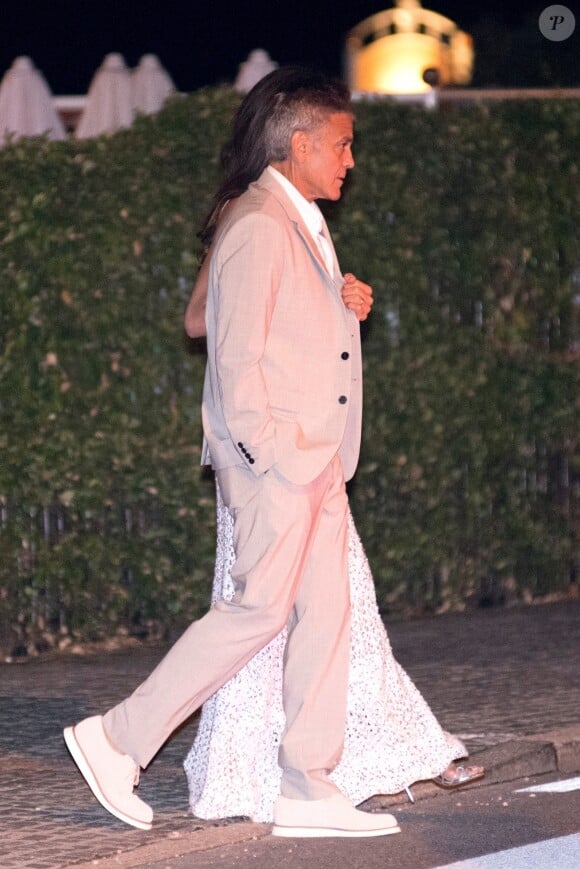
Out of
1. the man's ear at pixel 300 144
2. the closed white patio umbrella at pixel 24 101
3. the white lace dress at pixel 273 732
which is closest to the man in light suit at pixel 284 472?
the man's ear at pixel 300 144

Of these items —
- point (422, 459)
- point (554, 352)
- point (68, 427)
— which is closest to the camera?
point (68, 427)

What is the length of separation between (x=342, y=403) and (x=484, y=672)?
3.08 m

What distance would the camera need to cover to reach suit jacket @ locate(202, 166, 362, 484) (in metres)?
4.75

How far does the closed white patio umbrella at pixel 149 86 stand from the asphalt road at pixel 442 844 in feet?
17.6

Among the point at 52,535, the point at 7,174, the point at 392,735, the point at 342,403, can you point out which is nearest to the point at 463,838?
the point at 392,735

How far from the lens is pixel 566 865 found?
4.84m

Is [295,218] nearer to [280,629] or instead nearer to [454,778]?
[280,629]

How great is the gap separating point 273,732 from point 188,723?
1709 millimetres

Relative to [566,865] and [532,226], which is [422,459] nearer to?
[532,226]

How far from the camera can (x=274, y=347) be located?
15.9 feet

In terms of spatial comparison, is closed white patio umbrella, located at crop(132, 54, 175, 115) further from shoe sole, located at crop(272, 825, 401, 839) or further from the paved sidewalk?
shoe sole, located at crop(272, 825, 401, 839)

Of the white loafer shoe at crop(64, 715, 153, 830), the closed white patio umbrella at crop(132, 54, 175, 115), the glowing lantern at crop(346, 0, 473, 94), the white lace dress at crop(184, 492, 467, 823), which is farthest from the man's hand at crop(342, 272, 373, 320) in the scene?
the glowing lantern at crop(346, 0, 473, 94)

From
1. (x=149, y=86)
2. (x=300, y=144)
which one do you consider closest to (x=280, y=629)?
(x=300, y=144)

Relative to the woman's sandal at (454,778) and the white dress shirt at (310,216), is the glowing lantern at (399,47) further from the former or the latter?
the woman's sandal at (454,778)
